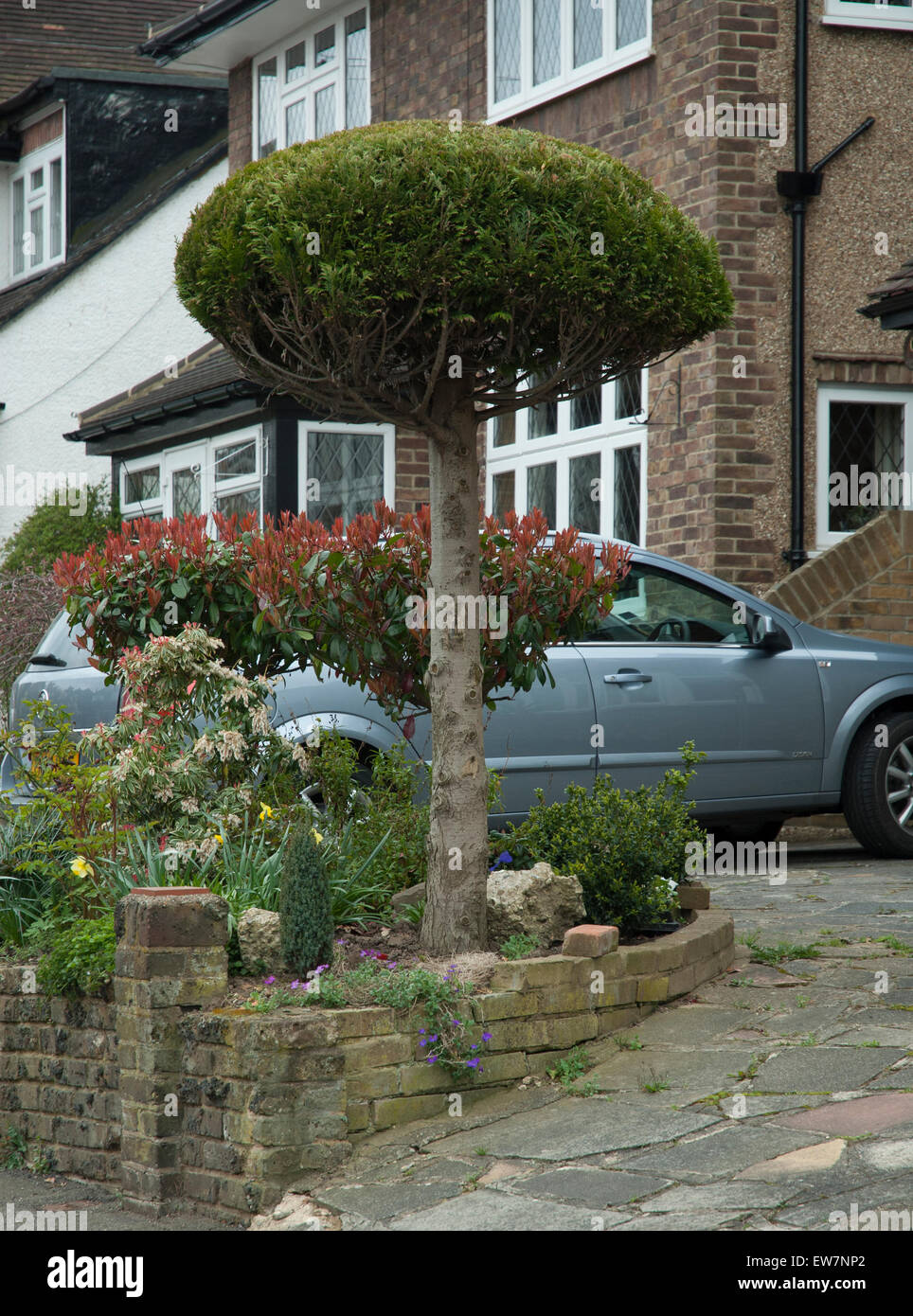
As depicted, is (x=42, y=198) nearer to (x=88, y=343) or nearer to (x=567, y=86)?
(x=88, y=343)

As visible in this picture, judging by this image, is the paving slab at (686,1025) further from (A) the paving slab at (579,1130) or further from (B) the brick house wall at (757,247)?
(B) the brick house wall at (757,247)

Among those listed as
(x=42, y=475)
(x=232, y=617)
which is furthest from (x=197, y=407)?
(x=232, y=617)

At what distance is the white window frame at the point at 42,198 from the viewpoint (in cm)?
2327

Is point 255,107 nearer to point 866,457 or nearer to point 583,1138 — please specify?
point 866,457

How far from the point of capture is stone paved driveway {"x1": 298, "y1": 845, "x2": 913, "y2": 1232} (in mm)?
3939

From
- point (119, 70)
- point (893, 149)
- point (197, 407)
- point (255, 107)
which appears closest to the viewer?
point (893, 149)

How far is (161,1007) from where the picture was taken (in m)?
4.85

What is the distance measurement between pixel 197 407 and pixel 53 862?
11144 millimetres

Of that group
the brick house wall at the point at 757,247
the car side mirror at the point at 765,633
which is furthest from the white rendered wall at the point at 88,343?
the car side mirror at the point at 765,633

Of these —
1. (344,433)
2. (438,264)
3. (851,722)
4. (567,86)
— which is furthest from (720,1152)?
(344,433)

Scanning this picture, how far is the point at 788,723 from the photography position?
8906mm

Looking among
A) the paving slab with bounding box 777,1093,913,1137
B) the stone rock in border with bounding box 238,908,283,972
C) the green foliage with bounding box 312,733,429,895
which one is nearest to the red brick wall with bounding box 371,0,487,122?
the green foliage with bounding box 312,733,429,895

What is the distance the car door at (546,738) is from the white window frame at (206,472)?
708cm

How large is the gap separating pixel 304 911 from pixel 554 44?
10.5 metres
